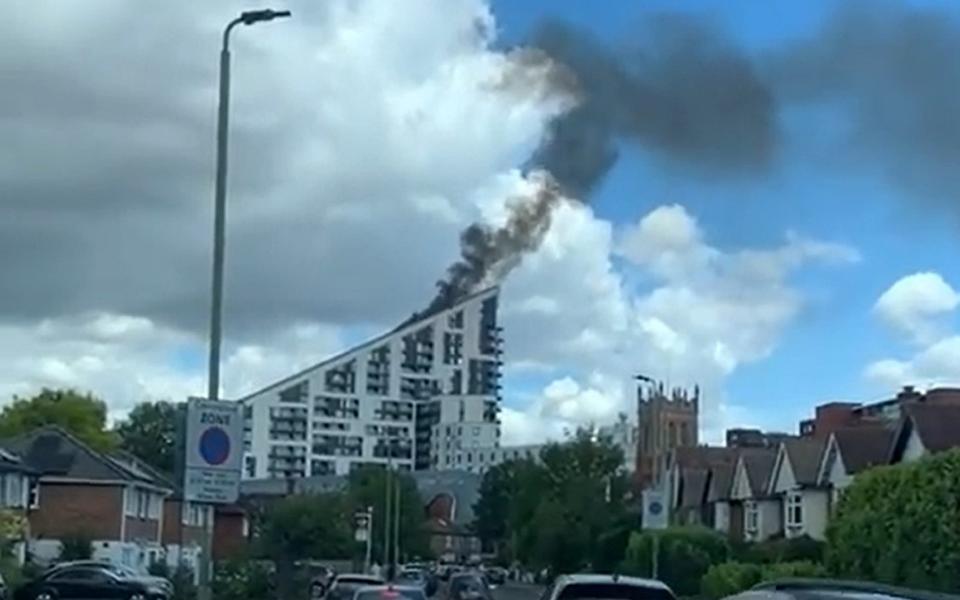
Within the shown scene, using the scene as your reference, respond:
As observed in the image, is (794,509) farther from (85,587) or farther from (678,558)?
(85,587)

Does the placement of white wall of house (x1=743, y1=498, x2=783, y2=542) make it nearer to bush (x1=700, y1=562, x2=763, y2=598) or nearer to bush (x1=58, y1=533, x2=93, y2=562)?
bush (x1=700, y1=562, x2=763, y2=598)

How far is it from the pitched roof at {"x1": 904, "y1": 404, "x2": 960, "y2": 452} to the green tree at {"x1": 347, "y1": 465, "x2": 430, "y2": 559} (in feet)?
193

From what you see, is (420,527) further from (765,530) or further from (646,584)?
(646,584)

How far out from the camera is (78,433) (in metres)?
130

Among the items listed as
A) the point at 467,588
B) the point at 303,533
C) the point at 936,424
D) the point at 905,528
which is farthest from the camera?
the point at 303,533

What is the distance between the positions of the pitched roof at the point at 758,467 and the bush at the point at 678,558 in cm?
1722

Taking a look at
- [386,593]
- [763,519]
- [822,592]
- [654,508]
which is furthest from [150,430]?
[822,592]

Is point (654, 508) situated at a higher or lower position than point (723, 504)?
lower

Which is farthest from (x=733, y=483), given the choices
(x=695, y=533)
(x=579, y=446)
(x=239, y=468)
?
(x=239, y=468)

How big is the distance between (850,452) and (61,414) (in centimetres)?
7103

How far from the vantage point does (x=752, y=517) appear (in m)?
94.4

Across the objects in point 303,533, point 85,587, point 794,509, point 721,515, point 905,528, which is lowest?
point 85,587

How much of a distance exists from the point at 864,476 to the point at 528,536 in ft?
160

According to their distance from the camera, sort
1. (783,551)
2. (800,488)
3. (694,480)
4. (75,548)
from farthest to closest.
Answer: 1. (694,480)
2. (800,488)
3. (75,548)
4. (783,551)
